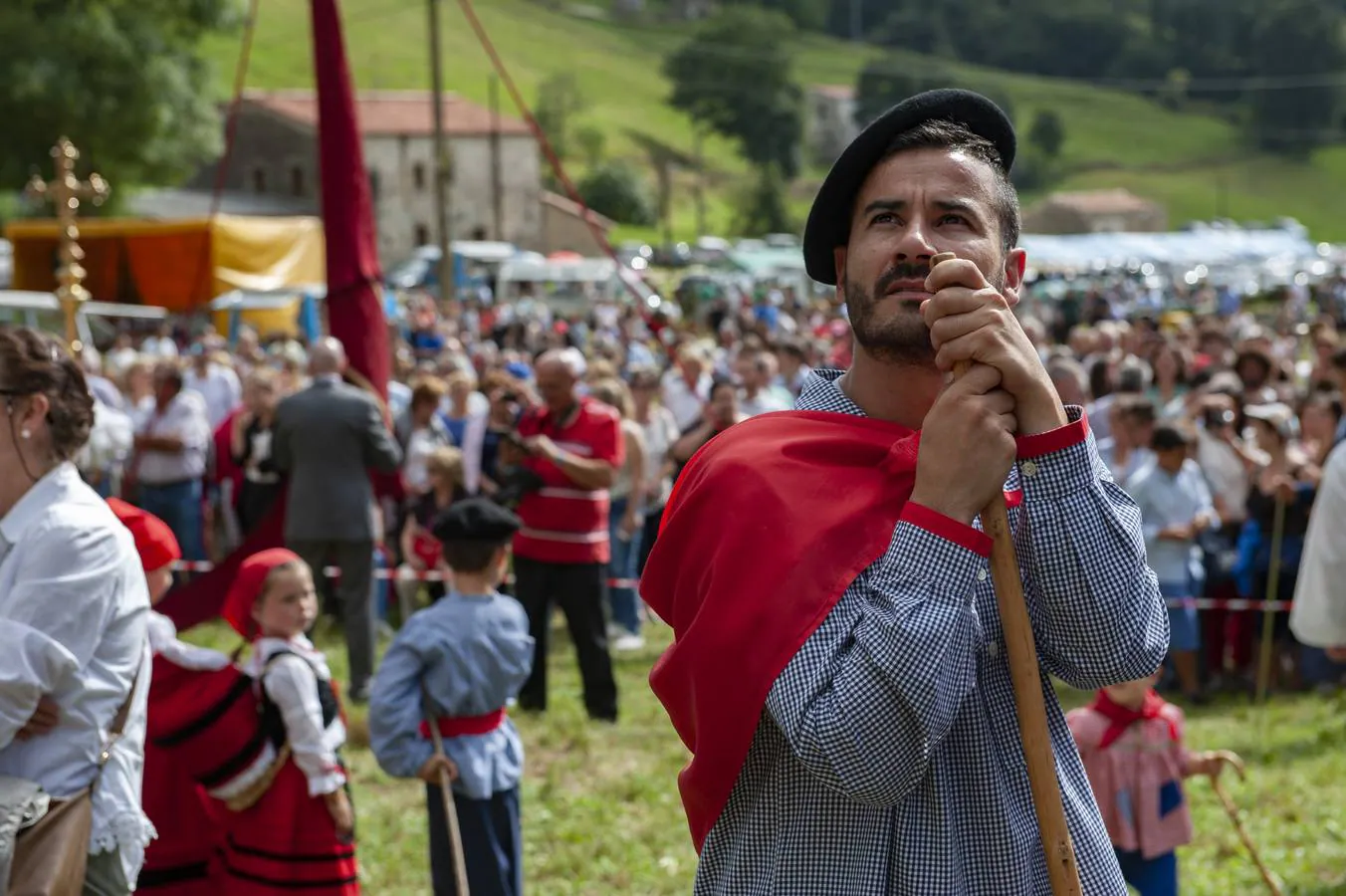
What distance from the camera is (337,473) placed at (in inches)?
357

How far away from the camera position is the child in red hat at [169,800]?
488cm

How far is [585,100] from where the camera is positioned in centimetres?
11556

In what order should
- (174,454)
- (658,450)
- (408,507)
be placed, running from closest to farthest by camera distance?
(408,507)
(658,450)
(174,454)

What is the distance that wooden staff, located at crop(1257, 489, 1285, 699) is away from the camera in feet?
28.9

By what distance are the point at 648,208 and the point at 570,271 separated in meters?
49.6

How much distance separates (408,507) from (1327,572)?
6685 millimetres

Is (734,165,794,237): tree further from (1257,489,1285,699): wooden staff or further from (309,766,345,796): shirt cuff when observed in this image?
(309,766,345,796): shirt cuff

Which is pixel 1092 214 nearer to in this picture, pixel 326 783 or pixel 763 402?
pixel 763 402

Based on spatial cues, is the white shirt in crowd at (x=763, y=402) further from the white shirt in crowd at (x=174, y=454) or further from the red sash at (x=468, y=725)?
the red sash at (x=468, y=725)

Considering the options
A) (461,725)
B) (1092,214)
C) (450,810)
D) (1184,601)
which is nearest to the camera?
(450,810)

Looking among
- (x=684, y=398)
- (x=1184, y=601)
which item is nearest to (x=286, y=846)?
(x=1184, y=601)

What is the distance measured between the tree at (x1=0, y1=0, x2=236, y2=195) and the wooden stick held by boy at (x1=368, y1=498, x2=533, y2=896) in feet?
110

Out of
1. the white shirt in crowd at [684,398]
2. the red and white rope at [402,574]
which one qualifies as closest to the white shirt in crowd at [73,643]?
the red and white rope at [402,574]

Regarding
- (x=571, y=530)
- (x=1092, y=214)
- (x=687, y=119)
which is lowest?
(x=1092, y=214)
